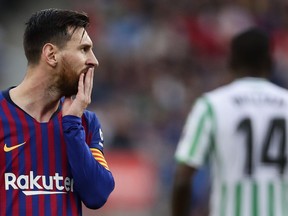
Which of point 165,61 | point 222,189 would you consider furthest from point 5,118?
point 165,61

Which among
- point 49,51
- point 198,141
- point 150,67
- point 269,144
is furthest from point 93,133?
point 150,67

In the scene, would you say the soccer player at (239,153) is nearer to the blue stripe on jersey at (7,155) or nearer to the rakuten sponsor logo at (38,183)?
the rakuten sponsor logo at (38,183)

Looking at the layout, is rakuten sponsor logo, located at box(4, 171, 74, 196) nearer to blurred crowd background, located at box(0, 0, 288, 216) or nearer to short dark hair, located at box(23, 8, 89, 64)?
short dark hair, located at box(23, 8, 89, 64)

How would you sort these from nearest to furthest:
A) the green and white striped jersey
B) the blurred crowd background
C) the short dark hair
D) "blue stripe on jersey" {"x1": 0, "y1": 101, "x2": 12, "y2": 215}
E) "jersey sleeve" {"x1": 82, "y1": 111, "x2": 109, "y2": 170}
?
"blue stripe on jersey" {"x1": 0, "y1": 101, "x2": 12, "y2": 215}, the short dark hair, "jersey sleeve" {"x1": 82, "y1": 111, "x2": 109, "y2": 170}, the green and white striped jersey, the blurred crowd background

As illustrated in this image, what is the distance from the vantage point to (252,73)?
19.6 ft

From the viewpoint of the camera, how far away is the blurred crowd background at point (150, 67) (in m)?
14.0

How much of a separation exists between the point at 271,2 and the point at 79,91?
13.2 meters

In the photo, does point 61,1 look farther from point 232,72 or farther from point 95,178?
point 95,178

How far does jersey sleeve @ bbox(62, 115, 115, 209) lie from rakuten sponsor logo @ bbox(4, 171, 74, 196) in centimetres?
6

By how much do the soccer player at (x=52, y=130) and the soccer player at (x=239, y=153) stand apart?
790 millimetres

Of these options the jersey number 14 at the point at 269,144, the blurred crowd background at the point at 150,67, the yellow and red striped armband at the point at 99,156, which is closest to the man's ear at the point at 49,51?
the yellow and red striped armband at the point at 99,156

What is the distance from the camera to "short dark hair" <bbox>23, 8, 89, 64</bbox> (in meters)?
5.03

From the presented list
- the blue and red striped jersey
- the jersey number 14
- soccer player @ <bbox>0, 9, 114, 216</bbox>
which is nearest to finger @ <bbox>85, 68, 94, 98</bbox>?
soccer player @ <bbox>0, 9, 114, 216</bbox>

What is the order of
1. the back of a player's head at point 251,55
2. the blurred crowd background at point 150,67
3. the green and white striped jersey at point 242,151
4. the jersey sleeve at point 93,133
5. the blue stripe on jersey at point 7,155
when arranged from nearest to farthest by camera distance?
the blue stripe on jersey at point 7,155, the jersey sleeve at point 93,133, the green and white striped jersey at point 242,151, the back of a player's head at point 251,55, the blurred crowd background at point 150,67
